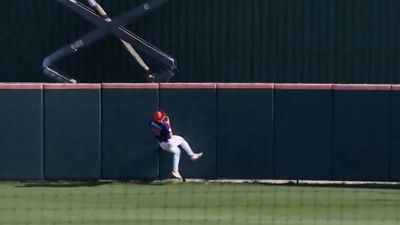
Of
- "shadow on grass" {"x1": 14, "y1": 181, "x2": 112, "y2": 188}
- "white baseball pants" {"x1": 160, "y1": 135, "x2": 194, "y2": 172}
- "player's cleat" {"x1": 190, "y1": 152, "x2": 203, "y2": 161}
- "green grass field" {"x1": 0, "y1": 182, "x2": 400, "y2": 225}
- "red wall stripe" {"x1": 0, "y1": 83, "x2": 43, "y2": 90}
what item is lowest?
"green grass field" {"x1": 0, "y1": 182, "x2": 400, "y2": 225}

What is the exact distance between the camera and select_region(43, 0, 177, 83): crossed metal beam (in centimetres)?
2339

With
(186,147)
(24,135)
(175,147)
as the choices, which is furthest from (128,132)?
(24,135)

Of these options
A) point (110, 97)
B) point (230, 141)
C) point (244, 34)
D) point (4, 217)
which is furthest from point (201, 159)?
point (4, 217)

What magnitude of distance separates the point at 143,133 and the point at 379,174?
4444 millimetres

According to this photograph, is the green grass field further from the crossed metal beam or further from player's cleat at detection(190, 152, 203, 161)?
the crossed metal beam

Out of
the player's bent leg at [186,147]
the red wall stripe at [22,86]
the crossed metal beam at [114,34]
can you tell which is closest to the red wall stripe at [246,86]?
the player's bent leg at [186,147]

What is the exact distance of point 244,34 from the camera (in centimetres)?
2391

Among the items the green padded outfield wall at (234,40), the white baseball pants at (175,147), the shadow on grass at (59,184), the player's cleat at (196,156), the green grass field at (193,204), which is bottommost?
the green grass field at (193,204)

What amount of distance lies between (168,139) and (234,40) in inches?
155

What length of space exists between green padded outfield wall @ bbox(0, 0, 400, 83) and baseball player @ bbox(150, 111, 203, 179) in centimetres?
340

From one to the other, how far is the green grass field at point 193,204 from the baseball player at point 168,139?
1.77 ft

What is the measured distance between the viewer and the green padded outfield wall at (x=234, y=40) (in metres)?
23.7

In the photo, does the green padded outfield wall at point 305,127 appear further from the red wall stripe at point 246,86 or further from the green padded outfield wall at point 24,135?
the green padded outfield wall at point 24,135

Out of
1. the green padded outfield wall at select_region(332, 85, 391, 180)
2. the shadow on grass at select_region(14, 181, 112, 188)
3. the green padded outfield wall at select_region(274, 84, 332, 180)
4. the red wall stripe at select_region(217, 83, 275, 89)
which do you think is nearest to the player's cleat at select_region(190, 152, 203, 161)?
the red wall stripe at select_region(217, 83, 275, 89)
